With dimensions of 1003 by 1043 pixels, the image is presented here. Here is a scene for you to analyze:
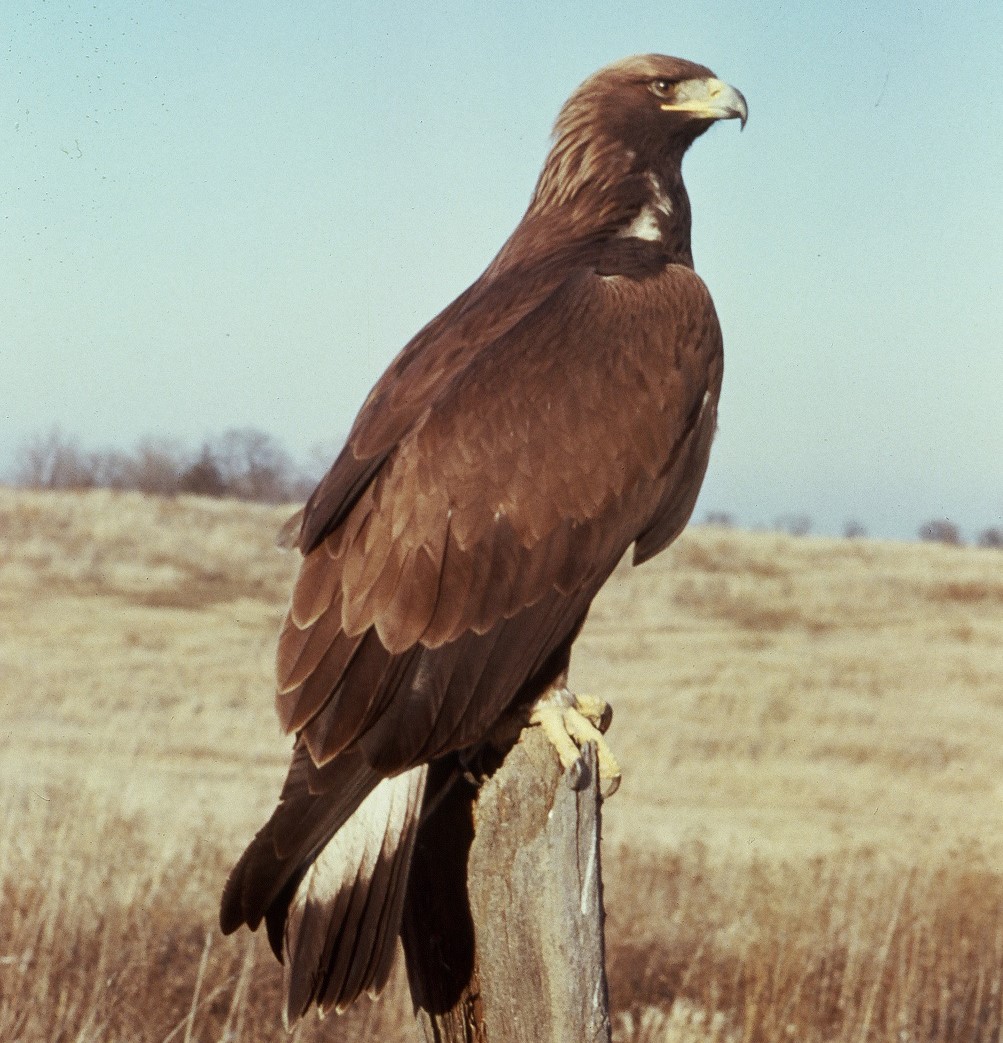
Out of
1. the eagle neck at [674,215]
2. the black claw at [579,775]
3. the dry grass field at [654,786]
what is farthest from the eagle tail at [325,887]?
the eagle neck at [674,215]

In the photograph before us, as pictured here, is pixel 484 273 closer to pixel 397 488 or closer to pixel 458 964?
pixel 397 488

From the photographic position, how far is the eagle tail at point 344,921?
10.1 feet

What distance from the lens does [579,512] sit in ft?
12.5

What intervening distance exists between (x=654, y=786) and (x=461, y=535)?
11.3 m

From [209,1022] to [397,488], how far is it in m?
3.44

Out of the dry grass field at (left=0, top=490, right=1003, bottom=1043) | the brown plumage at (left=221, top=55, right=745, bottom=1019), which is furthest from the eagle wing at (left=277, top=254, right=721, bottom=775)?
the dry grass field at (left=0, top=490, right=1003, bottom=1043)

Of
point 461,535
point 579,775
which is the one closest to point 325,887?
point 579,775

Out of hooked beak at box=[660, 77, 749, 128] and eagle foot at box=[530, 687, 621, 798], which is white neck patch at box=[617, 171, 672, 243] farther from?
eagle foot at box=[530, 687, 621, 798]

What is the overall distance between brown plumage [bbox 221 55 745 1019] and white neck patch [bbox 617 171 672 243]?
0.02 metres

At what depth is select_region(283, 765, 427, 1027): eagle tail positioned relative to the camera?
308cm

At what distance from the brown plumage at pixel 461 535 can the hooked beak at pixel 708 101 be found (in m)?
0.56

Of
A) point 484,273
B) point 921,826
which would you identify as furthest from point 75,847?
point 921,826

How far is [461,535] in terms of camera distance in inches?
142

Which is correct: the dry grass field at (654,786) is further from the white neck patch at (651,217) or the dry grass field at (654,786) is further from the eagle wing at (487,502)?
the white neck patch at (651,217)
